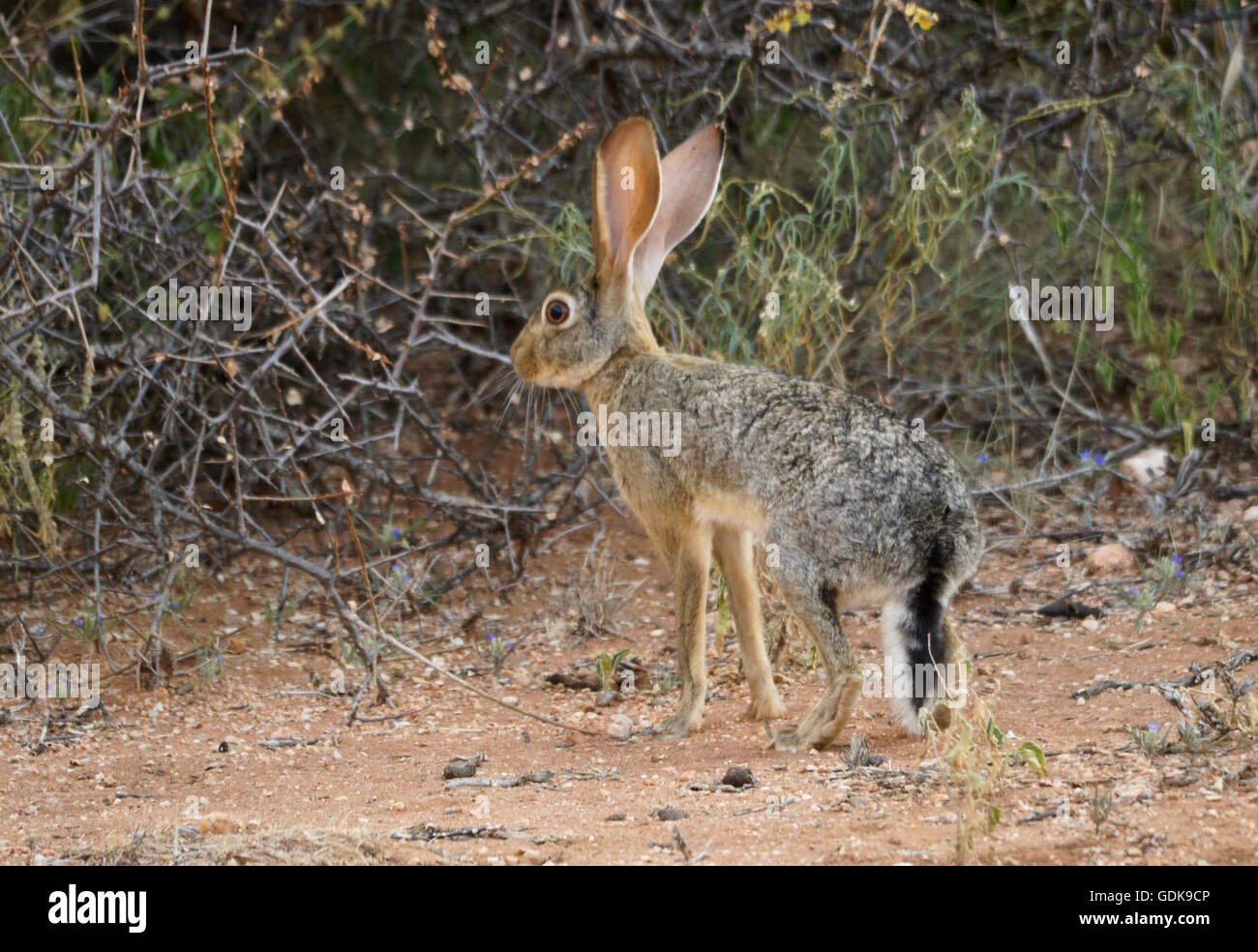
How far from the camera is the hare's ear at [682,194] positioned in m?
5.27

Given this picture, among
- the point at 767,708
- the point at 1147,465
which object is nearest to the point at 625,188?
the point at 767,708

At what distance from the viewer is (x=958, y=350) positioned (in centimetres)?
685

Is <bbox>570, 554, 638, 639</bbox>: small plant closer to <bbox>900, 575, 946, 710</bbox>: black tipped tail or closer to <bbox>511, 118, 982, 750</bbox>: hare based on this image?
<bbox>511, 118, 982, 750</bbox>: hare

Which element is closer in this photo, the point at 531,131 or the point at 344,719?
the point at 344,719

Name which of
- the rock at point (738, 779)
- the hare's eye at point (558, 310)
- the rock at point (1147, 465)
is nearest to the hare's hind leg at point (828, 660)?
the rock at point (738, 779)

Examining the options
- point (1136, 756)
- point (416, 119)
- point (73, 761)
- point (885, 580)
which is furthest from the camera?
point (416, 119)

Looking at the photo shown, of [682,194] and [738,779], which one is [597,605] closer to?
[682,194]

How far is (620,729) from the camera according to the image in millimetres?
4949

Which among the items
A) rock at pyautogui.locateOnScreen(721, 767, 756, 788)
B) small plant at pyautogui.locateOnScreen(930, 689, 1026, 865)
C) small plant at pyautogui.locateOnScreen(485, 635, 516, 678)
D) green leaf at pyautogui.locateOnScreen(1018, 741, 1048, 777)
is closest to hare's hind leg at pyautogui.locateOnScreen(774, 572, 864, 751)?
rock at pyautogui.locateOnScreen(721, 767, 756, 788)

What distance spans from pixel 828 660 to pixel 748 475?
2.00 feet

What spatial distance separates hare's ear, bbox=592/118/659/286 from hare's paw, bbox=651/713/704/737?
4.99 feet
